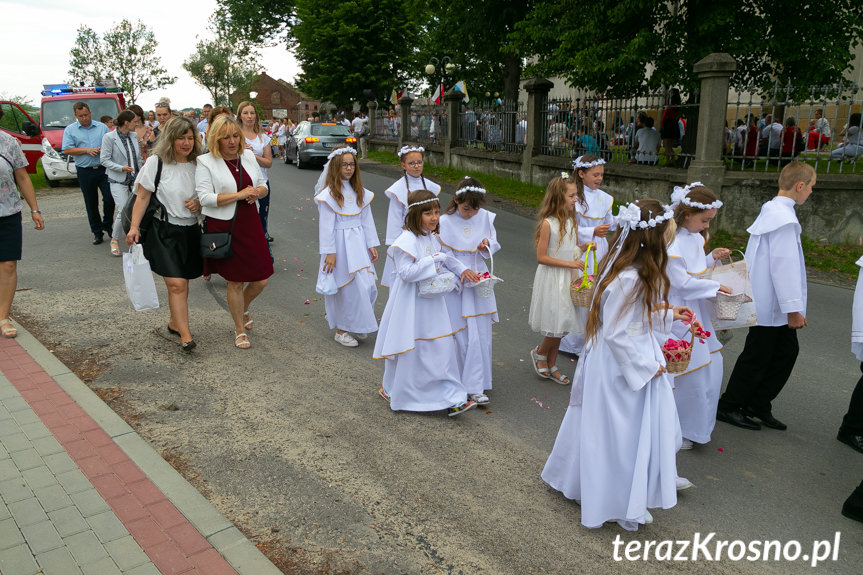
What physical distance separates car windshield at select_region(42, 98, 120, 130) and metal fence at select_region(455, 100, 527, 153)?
1033 cm

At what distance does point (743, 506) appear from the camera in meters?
3.89

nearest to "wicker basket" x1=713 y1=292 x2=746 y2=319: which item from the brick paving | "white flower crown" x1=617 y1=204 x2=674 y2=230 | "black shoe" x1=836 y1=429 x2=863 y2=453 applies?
"white flower crown" x1=617 y1=204 x2=674 y2=230

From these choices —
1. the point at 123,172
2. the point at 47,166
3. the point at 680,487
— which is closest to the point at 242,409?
the point at 680,487

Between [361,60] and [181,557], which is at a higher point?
[361,60]

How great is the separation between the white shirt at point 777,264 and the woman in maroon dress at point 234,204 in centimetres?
409

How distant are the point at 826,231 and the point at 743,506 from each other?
28.2 feet

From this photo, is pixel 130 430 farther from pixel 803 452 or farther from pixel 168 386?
pixel 803 452

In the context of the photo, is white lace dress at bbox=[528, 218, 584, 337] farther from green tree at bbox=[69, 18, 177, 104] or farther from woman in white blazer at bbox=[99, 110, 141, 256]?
green tree at bbox=[69, 18, 177, 104]

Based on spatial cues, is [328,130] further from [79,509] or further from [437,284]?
[79,509]

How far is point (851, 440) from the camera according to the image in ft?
15.3

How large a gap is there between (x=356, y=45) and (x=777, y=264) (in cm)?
3441

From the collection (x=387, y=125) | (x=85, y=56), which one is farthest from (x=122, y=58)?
(x=387, y=125)

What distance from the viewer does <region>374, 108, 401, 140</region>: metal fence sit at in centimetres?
2992

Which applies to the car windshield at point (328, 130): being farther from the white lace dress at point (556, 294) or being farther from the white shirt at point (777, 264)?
the white shirt at point (777, 264)
